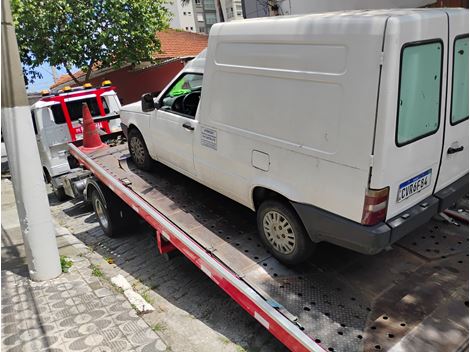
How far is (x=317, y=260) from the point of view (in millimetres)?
3721

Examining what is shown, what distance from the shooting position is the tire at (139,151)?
18.5 ft

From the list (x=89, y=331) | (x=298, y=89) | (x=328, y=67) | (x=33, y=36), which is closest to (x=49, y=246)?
(x=89, y=331)

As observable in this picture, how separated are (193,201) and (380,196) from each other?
2500mm

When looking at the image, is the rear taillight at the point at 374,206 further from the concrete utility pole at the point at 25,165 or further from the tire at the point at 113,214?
the tire at the point at 113,214

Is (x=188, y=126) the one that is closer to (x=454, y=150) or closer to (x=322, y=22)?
(x=322, y=22)

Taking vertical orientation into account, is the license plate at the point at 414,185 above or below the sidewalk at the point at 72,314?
above

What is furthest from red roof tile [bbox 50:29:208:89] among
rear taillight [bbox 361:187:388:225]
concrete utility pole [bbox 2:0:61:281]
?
rear taillight [bbox 361:187:388:225]

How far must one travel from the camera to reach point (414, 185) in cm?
310

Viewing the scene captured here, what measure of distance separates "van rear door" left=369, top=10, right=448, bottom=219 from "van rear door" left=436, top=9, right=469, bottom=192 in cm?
9

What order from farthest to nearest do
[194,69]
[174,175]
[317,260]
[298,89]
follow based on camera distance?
[174,175]
[194,69]
[317,260]
[298,89]

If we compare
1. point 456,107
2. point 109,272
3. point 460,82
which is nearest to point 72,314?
point 109,272

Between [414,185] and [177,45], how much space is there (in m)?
19.8

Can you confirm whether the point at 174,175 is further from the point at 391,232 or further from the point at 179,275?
the point at 391,232

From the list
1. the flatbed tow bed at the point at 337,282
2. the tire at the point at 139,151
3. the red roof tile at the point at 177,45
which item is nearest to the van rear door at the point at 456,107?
the flatbed tow bed at the point at 337,282
